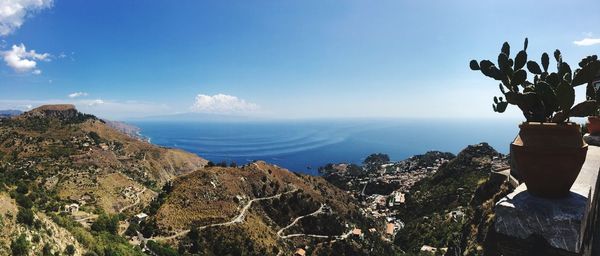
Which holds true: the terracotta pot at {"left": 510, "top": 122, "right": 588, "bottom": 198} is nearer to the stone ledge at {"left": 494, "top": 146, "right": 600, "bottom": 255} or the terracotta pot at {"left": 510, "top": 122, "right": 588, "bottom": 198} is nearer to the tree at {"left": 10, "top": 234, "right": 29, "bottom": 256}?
the stone ledge at {"left": 494, "top": 146, "right": 600, "bottom": 255}

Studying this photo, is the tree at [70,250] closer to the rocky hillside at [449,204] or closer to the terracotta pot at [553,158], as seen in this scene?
the rocky hillside at [449,204]

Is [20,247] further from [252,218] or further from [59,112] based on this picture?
[59,112]

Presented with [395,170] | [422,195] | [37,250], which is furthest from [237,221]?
[395,170]

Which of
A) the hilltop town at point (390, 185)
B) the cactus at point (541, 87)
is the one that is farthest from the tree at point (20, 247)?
the hilltop town at point (390, 185)

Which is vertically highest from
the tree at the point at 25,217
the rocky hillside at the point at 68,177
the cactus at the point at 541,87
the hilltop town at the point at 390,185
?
the cactus at the point at 541,87

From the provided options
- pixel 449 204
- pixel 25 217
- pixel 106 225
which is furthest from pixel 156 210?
pixel 449 204

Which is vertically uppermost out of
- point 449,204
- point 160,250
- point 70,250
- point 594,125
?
point 594,125
